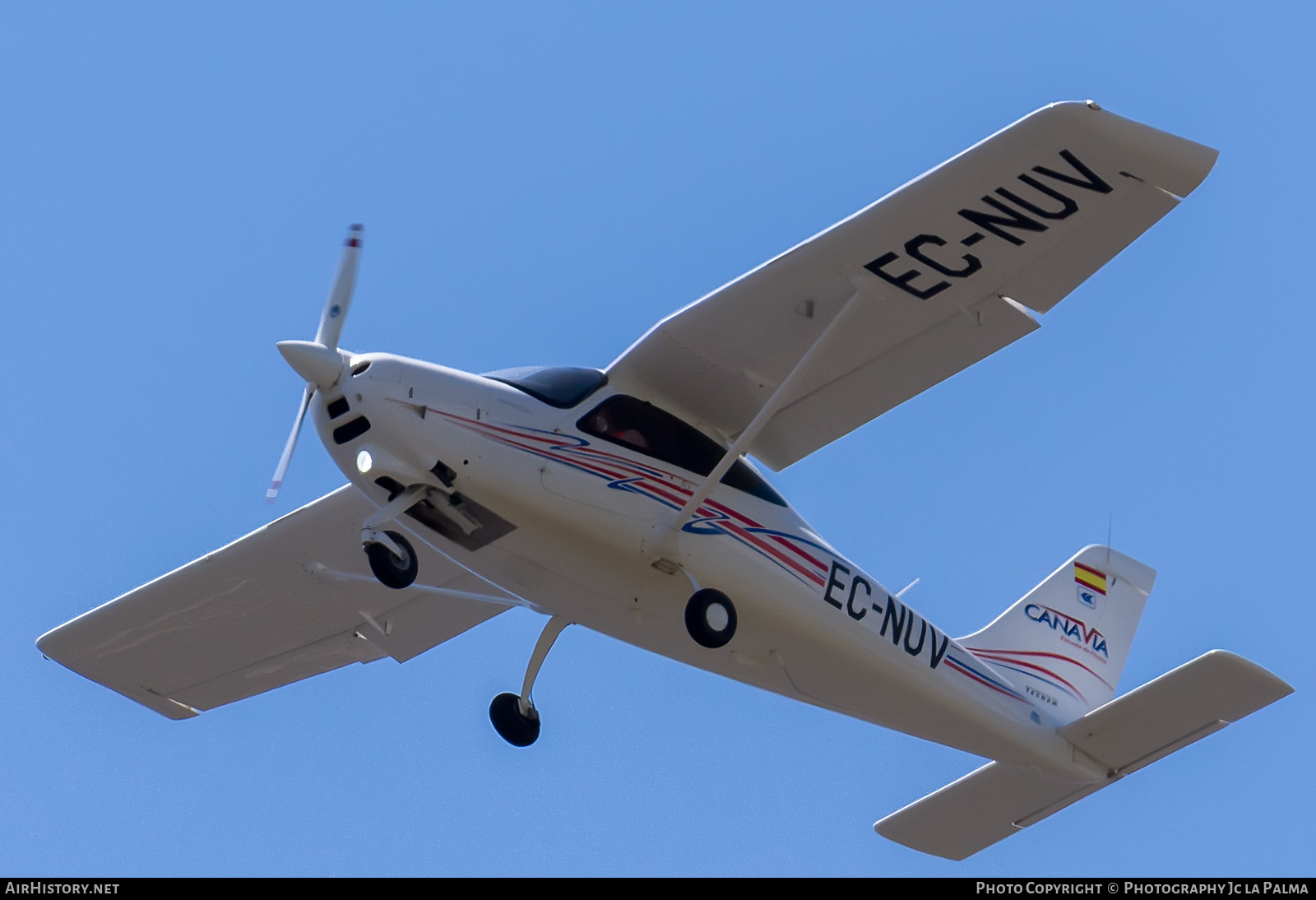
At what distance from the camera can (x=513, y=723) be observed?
11883 mm

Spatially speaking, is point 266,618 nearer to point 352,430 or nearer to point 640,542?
point 352,430

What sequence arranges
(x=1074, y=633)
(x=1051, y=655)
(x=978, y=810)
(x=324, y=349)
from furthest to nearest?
(x=1074, y=633) → (x=1051, y=655) → (x=978, y=810) → (x=324, y=349)

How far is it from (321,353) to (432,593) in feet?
12.1

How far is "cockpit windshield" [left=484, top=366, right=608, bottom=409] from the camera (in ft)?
36.3

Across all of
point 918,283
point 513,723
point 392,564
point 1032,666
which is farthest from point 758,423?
Answer: point 1032,666

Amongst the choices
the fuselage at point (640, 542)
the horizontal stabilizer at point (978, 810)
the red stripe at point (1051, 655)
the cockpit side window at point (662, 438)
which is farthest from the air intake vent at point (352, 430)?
the horizontal stabilizer at point (978, 810)

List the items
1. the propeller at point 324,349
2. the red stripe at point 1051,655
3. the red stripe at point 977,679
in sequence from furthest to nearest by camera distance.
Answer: the red stripe at point 1051,655 < the red stripe at point 977,679 < the propeller at point 324,349

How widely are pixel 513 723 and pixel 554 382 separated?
8.00 ft

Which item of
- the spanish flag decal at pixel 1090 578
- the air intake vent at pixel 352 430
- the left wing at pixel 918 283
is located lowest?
the air intake vent at pixel 352 430

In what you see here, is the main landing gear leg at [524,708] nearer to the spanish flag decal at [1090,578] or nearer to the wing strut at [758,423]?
the wing strut at [758,423]

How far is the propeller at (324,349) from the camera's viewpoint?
10.4m

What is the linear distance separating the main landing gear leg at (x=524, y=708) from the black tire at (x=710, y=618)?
4.04ft

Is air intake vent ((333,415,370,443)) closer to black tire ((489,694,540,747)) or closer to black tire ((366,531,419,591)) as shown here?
black tire ((366,531,419,591))

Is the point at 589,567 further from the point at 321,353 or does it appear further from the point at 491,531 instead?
the point at 321,353
